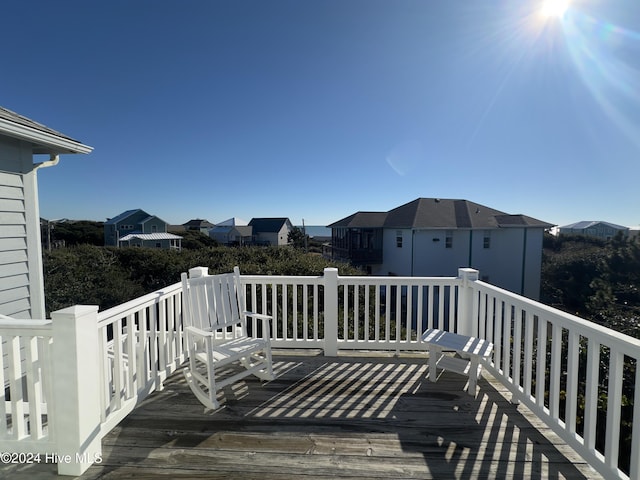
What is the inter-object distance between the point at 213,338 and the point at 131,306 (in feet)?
2.94

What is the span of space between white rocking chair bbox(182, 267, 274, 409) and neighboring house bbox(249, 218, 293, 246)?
36.4 metres

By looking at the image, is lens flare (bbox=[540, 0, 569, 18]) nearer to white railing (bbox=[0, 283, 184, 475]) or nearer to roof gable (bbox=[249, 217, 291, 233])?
white railing (bbox=[0, 283, 184, 475])

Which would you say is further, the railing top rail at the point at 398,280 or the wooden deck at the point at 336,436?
the railing top rail at the point at 398,280

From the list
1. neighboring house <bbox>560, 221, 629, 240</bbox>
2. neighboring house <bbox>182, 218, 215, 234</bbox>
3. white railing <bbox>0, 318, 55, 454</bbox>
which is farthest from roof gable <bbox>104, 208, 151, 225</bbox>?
neighboring house <bbox>560, 221, 629, 240</bbox>

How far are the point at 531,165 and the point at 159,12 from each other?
41.7ft

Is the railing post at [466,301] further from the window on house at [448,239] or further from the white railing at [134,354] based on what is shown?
the window on house at [448,239]

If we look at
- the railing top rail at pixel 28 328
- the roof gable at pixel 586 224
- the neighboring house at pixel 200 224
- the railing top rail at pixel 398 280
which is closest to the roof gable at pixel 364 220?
the railing top rail at pixel 398 280

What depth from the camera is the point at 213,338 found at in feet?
9.46

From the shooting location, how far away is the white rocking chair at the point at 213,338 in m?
2.34

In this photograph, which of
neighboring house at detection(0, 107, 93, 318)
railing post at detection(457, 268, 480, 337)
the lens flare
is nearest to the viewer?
neighboring house at detection(0, 107, 93, 318)

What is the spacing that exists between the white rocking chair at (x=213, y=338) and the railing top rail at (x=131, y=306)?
0.22m

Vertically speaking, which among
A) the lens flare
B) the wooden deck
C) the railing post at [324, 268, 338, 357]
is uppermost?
the lens flare

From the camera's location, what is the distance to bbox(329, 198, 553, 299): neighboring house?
15.7 meters

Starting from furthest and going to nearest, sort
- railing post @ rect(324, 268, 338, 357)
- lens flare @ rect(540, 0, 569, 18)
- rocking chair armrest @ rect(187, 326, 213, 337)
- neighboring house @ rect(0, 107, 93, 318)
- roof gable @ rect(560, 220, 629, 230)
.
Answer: roof gable @ rect(560, 220, 629, 230) → lens flare @ rect(540, 0, 569, 18) → railing post @ rect(324, 268, 338, 357) → neighboring house @ rect(0, 107, 93, 318) → rocking chair armrest @ rect(187, 326, 213, 337)
